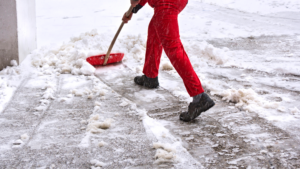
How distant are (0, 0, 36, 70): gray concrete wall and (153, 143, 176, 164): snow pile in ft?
8.71

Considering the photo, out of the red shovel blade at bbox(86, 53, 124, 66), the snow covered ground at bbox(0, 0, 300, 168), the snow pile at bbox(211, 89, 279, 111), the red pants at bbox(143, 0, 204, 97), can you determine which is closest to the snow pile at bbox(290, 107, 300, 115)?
the snow covered ground at bbox(0, 0, 300, 168)

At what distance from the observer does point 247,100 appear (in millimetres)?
2492

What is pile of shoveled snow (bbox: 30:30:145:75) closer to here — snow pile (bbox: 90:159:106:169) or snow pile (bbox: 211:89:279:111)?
snow pile (bbox: 211:89:279:111)

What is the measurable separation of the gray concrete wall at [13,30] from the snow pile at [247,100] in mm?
2777

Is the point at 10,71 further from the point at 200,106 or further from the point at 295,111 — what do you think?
the point at 295,111

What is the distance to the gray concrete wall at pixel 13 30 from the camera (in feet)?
10.6

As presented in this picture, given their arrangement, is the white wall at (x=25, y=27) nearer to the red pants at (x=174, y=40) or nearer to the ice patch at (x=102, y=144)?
the red pants at (x=174, y=40)

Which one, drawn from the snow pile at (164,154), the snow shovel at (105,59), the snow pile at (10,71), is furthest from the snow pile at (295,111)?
the snow pile at (10,71)

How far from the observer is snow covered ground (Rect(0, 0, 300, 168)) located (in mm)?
1712

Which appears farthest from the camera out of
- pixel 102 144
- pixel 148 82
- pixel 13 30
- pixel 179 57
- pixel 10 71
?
pixel 13 30

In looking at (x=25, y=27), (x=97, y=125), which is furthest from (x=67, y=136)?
(x=25, y=27)

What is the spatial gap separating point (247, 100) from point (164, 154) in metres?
1.26

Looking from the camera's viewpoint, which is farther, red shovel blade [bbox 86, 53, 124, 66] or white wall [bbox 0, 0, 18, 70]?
red shovel blade [bbox 86, 53, 124, 66]

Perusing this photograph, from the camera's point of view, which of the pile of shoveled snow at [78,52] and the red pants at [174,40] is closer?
the red pants at [174,40]
